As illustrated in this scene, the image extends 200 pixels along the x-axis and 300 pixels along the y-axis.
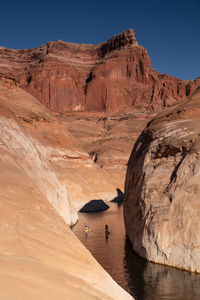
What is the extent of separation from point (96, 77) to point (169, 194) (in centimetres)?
14661

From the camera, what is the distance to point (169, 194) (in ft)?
55.6

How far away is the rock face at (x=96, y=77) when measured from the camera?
496ft

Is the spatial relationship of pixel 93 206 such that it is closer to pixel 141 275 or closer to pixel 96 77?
pixel 141 275

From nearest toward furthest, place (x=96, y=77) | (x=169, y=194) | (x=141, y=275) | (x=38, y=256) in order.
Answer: (x=38, y=256) < (x=141, y=275) < (x=169, y=194) < (x=96, y=77)

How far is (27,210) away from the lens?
36.9ft

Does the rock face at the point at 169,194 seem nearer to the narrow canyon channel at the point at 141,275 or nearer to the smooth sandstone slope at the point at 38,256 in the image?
the narrow canyon channel at the point at 141,275

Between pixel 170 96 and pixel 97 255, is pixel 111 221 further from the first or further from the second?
pixel 170 96

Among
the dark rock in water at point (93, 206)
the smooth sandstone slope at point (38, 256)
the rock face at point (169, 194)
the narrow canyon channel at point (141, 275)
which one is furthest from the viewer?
the dark rock in water at point (93, 206)

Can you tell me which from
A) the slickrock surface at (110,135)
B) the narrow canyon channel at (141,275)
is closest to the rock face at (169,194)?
the narrow canyon channel at (141,275)

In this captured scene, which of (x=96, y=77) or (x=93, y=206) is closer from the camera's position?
(x=93, y=206)

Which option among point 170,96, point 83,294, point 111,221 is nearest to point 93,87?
point 170,96

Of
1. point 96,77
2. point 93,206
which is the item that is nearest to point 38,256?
point 93,206

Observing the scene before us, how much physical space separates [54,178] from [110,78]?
132138mm

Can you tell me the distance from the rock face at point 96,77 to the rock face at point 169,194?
11932 centimetres
